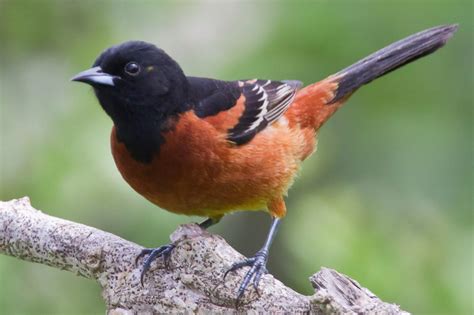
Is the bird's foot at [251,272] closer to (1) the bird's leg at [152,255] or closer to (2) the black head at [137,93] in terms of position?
(1) the bird's leg at [152,255]

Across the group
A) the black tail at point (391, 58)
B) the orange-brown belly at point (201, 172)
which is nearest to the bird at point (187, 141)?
the orange-brown belly at point (201, 172)

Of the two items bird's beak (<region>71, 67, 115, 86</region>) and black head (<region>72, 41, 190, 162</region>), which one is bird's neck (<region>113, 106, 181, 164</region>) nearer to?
black head (<region>72, 41, 190, 162</region>)

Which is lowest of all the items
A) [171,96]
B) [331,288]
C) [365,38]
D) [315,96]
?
[331,288]

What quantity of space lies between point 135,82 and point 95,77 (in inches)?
7.2

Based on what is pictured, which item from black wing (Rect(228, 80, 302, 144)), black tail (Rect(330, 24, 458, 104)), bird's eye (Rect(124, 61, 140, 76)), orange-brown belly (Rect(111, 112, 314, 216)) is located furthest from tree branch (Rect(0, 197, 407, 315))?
black tail (Rect(330, 24, 458, 104))

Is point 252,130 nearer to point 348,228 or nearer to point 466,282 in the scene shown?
point 348,228

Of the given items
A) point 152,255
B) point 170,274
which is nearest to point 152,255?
point 152,255

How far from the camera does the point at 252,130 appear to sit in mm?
4410

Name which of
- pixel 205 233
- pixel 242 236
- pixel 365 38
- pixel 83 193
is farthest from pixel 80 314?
pixel 365 38

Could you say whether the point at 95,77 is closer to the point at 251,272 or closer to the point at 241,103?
the point at 241,103

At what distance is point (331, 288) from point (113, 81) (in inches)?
52.3

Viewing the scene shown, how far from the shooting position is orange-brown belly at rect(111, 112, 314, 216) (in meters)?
3.97

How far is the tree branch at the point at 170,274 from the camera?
3152mm

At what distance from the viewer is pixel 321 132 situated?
199 inches
